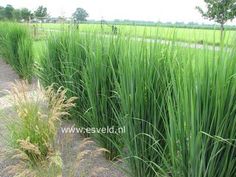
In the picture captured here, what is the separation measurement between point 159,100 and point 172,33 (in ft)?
1.45

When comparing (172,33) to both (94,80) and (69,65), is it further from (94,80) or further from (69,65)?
(69,65)

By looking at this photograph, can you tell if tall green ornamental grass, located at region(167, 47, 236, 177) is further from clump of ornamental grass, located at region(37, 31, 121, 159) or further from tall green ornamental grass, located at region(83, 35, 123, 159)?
tall green ornamental grass, located at region(83, 35, 123, 159)

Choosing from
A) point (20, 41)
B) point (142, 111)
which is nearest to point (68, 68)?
point (142, 111)

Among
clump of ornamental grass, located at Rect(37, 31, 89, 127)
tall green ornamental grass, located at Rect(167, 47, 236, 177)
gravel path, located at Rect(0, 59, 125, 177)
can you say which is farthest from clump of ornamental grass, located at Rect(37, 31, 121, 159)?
tall green ornamental grass, located at Rect(167, 47, 236, 177)

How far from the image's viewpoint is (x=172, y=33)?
1967 millimetres

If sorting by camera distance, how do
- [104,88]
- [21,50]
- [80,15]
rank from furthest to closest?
[21,50], [80,15], [104,88]

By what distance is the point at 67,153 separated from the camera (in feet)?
8.59

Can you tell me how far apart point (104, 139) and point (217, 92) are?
1.35 metres

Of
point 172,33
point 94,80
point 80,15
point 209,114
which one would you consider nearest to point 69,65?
point 94,80

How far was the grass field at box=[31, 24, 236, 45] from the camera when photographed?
1470 mm

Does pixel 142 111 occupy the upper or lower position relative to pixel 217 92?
lower

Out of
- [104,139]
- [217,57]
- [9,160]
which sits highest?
[217,57]

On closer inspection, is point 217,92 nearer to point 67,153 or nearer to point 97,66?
point 97,66

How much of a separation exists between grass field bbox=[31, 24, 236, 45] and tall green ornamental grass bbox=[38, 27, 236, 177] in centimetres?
6
